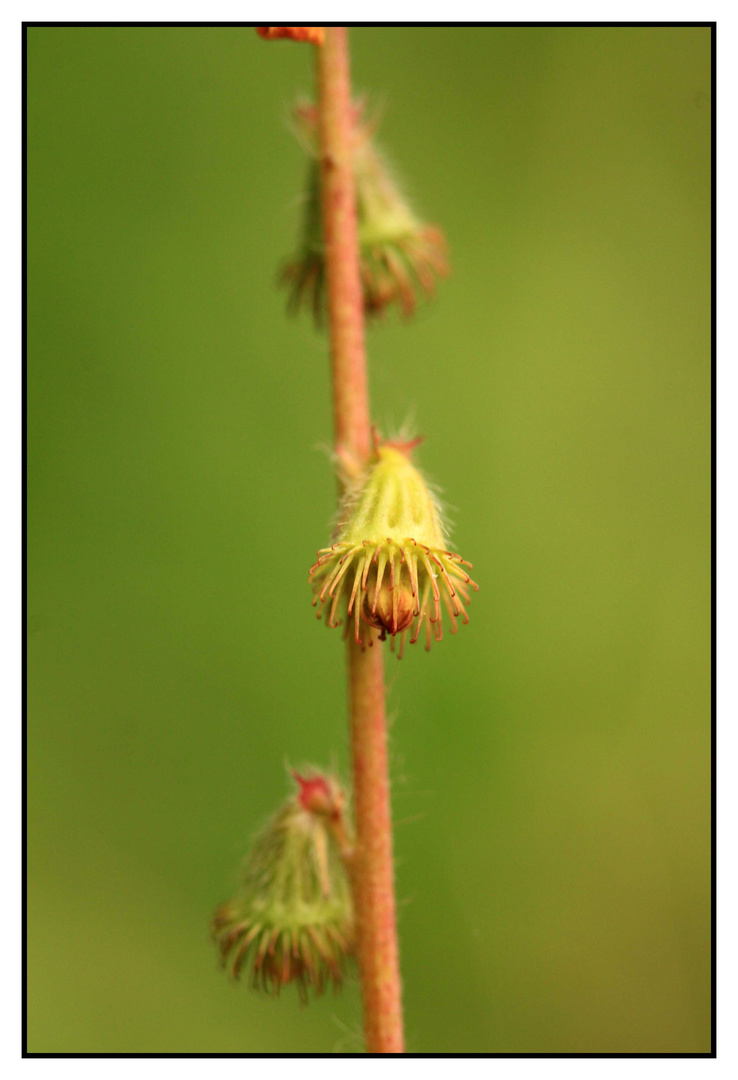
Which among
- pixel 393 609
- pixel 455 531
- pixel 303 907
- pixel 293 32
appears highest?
pixel 293 32

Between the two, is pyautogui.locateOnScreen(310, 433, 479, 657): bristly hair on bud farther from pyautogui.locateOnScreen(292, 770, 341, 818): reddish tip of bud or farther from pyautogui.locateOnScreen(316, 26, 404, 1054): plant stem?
pyautogui.locateOnScreen(292, 770, 341, 818): reddish tip of bud

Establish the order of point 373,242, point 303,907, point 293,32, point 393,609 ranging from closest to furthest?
point 393,609 → point 293,32 → point 303,907 → point 373,242

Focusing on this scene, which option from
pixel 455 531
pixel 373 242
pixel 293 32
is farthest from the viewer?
pixel 455 531

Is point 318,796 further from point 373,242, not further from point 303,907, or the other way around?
point 373,242

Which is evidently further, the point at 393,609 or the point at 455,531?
the point at 455,531

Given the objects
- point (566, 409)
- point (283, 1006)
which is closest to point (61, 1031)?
point (283, 1006)

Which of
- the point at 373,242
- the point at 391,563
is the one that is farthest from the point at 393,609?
the point at 373,242

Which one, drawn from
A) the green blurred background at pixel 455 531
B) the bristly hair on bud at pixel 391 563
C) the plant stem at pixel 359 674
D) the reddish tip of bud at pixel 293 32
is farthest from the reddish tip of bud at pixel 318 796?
the green blurred background at pixel 455 531

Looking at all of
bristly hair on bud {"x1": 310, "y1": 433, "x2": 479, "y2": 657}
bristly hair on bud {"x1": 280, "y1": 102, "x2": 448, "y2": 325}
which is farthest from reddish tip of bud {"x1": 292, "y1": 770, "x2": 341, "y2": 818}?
bristly hair on bud {"x1": 280, "y1": 102, "x2": 448, "y2": 325}
